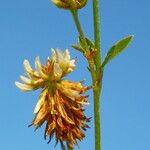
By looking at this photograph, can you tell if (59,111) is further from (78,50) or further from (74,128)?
(78,50)

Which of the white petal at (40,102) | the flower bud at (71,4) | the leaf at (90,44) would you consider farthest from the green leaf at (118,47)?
the white petal at (40,102)

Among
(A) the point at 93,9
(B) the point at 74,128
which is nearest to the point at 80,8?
(A) the point at 93,9

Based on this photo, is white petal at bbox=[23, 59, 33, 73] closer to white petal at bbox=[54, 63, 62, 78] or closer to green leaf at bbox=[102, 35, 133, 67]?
white petal at bbox=[54, 63, 62, 78]

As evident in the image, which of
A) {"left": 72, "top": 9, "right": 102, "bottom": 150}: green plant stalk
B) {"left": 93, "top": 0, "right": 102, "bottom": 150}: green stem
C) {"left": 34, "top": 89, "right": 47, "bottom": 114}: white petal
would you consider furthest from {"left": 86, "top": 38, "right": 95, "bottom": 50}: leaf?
{"left": 34, "top": 89, "right": 47, "bottom": 114}: white petal

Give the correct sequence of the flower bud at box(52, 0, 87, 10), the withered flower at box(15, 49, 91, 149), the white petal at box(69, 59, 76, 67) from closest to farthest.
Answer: the withered flower at box(15, 49, 91, 149), the flower bud at box(52, 0, 87, 10), the white petal at box(69, 59, 76, 67)

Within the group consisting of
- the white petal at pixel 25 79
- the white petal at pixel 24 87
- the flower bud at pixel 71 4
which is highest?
the flower bud at pixel 71 4

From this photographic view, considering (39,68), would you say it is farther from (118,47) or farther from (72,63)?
(118,47)

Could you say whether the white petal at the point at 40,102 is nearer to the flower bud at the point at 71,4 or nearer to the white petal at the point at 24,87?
the white petal at the point at 24,87

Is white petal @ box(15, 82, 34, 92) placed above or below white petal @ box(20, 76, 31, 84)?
below
